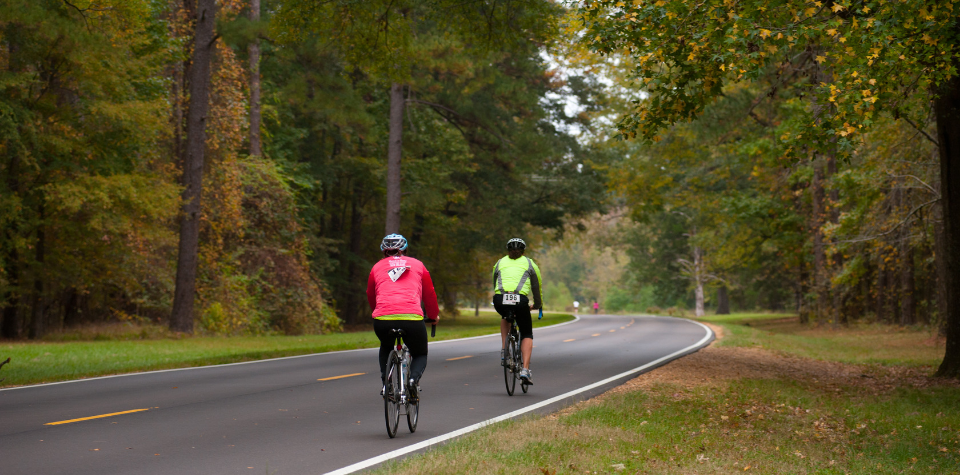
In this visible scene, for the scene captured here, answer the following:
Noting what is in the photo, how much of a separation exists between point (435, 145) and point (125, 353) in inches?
768

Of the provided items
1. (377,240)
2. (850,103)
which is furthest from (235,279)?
(850,103)

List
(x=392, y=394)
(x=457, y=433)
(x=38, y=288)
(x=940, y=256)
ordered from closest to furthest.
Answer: (x=392, y=394) < (x=457, y=433) < (x=940, y=256) < (x=38, y=288)

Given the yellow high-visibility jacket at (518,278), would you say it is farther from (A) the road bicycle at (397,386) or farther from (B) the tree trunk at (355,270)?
(B) the tree trunk at (355,270)

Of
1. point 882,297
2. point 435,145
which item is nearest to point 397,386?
point 435,145

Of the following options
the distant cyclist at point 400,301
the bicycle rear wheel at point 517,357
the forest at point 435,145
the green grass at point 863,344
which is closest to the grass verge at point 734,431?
the distant cyclist at point 400,301

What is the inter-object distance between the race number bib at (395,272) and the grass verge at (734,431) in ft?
5.59

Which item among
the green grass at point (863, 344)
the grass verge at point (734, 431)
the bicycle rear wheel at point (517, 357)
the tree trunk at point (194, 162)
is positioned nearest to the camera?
the grass verge at point (734, 431)

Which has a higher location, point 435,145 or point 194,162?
point 435,145

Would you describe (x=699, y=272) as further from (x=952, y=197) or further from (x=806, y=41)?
(x=806, y=41)

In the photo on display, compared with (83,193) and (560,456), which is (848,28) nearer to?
(560,456)

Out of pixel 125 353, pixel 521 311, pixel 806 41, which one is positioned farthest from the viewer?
pixel 125 353

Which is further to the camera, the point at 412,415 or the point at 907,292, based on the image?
the point at 907,292

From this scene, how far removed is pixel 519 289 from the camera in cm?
1097

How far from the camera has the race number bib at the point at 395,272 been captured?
8.05 meters
